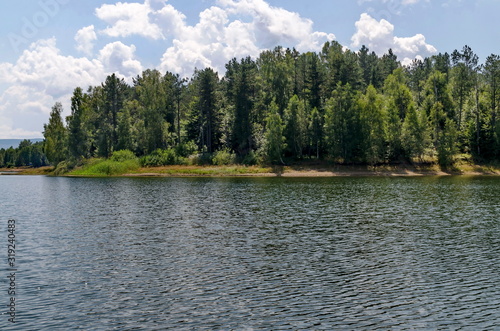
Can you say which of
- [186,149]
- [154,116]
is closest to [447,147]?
[186,149]

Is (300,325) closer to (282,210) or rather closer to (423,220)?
(423,220)

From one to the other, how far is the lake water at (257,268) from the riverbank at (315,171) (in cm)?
6227

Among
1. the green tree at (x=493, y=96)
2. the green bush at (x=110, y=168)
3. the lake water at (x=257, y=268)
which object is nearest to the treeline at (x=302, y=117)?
the green tree at (x=493, y=96)

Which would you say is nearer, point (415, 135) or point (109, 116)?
point (415, 135)

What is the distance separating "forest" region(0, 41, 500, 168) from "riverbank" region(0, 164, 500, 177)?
320cm

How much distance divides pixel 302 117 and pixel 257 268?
102758 mm

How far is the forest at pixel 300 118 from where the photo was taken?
120 m

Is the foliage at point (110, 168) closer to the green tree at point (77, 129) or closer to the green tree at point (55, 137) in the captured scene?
the green tree at point (77, 129)

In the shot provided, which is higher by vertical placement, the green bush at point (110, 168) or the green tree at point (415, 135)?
the green tree at point (415, 135)

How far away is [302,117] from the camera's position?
4968 inches

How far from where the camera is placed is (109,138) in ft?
510

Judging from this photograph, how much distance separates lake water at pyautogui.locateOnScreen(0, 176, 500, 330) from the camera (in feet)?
62.1

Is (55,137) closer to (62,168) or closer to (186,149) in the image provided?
(62,168)

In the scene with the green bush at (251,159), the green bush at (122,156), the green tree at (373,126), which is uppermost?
the green tree at (373,126)
